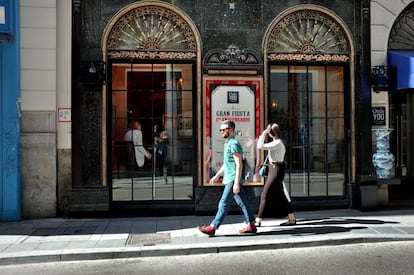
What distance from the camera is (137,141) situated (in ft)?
34.0

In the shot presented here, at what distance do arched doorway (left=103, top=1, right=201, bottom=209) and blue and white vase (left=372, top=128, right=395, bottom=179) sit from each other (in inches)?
152

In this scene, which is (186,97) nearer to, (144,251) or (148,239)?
(148,239)

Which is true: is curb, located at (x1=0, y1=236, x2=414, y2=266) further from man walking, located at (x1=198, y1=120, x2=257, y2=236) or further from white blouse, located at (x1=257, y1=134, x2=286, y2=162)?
white blouse, located at (x1=257, y1=134, x2=286, y2=162)

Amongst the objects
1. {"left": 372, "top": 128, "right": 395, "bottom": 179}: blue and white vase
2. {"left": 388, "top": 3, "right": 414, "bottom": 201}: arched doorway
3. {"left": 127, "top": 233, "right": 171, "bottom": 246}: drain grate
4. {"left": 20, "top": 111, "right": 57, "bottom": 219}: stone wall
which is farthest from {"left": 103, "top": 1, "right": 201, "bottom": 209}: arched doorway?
{"left": 388, "top": 3, "right": 414, "bottom": 201}: arched doorway

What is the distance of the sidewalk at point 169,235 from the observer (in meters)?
7.38

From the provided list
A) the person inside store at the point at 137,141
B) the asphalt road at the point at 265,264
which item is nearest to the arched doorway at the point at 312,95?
the person inside store at the point at 137,141

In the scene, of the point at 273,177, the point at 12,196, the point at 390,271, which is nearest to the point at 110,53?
the point at 12,196

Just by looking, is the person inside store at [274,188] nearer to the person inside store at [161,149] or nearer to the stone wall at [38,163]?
the person inside store at [161,149]

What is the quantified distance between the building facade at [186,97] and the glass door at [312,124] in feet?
0.07

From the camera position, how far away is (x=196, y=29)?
10203 millimetres

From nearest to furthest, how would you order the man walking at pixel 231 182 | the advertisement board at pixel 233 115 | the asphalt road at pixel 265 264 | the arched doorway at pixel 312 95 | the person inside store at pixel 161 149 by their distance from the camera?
1. the asphalt road at pixel 265 264
2. the man walking at pixel 231 182
3. the advertisement board at pixel 233 115
4. the person inside store at pixel 161 149
5. the arched doorway at pixel 312 95

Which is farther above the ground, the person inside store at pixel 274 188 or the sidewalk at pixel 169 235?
the person inside store at pixel 274 188

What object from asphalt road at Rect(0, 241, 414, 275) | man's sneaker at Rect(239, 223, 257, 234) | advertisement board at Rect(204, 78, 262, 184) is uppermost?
advertisement board at Rect(204, 78, 262, 184)

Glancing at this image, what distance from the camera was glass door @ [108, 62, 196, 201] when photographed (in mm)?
A: 10297
